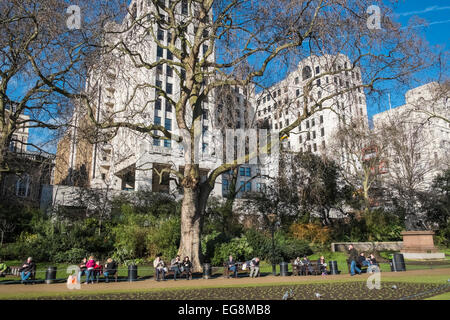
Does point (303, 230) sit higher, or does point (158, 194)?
point (158, 194)

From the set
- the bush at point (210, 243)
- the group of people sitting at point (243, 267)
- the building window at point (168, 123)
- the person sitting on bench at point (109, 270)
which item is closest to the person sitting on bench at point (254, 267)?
the group of people sitting at point (243, 267)

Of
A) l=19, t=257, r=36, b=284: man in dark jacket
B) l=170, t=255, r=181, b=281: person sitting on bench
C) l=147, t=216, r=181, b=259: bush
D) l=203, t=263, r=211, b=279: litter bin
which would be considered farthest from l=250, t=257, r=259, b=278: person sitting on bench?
l=19, t=257, r=36, b=284: man in dark jacket

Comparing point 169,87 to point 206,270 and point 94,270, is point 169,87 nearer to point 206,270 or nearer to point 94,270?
point 206,270

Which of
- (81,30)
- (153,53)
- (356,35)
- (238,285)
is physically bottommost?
(238,285)

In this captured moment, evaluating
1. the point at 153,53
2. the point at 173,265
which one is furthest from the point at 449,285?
the point at 153,53

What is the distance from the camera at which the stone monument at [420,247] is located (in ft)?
73.0

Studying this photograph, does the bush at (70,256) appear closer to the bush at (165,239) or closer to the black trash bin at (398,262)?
the bush at (165,239)

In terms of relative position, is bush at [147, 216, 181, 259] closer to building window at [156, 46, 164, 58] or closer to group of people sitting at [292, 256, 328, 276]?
group of people sitting at [292, 256, 328, 276]

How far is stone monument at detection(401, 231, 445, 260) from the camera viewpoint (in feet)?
73.0

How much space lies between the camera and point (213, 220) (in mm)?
26531

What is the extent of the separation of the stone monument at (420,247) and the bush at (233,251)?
11407 mm

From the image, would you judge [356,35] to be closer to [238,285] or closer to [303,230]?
[238,285]

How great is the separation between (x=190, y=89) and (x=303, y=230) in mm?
15249

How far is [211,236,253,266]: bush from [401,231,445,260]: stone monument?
37.4 feet
